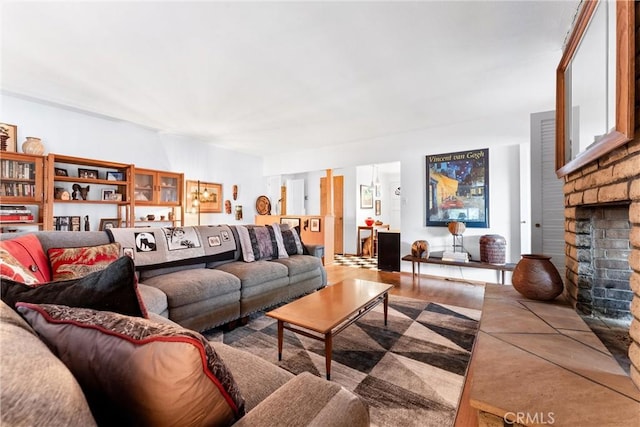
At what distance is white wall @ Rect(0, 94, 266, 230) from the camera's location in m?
3.45

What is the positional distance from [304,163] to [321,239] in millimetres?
1806

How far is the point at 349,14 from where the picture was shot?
1.93 m

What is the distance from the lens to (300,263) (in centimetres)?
330

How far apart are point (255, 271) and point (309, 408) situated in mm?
2133

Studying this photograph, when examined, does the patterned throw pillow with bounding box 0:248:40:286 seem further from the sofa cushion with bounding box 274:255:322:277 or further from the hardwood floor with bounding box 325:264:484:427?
the hardwood floor with bounding box 325:264:484:427

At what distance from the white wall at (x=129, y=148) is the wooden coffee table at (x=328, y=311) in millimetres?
3763

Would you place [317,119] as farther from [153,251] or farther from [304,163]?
[153,251]

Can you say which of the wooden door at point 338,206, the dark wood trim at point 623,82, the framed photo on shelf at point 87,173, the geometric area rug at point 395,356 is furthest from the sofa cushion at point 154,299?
the wooden door at point 338,206

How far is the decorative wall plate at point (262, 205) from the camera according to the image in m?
6.47

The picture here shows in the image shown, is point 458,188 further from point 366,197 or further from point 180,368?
point 180,368

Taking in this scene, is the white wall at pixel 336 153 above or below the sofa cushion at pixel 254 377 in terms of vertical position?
above

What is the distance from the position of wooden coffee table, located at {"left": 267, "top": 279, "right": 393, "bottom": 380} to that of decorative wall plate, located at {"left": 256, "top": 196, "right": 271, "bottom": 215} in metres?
4.24

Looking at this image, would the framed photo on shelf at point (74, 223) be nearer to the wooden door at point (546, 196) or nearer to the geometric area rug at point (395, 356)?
the geometric area rug at point (395, 356)

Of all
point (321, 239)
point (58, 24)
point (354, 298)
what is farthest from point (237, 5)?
point (321, 239)
